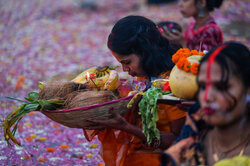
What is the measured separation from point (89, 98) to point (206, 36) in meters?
2.87

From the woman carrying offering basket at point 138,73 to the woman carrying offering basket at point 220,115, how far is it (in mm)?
775

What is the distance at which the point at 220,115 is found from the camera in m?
1.77

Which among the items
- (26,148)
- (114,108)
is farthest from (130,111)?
(26,148)

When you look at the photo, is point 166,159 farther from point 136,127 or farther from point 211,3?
point 211,3

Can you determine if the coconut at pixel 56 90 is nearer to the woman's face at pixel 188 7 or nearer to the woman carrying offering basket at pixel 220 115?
the woman carrying offering basket at pixel 220 115

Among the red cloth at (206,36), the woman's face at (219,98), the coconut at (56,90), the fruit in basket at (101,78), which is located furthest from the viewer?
the red cloth at (206,36)

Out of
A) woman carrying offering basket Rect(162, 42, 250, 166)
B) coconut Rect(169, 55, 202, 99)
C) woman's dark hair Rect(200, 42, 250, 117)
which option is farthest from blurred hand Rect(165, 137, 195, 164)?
coconut Rect(169, 55, 202, 99)

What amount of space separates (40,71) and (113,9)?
697 centimetres

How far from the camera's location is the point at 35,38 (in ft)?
37.9

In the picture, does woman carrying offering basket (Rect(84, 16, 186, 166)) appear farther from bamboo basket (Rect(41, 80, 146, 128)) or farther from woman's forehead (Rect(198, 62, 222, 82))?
woman's forehead (Rect(198, 62, 222, 82))

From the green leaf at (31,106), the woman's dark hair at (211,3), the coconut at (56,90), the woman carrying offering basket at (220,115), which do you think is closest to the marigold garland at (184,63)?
the woman carrying offering basket at (220,115)

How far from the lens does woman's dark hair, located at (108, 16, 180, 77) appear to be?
117 inches

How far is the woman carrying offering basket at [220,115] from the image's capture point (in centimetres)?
176

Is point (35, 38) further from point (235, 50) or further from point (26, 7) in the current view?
point (235, 50)
